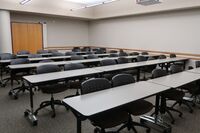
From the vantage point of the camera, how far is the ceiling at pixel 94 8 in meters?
6.51

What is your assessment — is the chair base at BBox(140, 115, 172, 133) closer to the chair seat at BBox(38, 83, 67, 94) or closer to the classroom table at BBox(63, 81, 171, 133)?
the classroom table at BBox(63, 81, 171, 133)

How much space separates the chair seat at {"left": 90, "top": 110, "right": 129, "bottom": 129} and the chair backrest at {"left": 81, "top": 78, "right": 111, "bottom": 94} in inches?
15.3

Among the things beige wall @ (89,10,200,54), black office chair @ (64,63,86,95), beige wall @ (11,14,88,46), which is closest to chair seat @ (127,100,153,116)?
black office chair @ (64,63,86,95)

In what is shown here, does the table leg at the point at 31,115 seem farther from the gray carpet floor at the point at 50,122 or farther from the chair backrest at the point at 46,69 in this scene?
the chair backrest at the point at 46,69

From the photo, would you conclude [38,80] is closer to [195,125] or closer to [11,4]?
[195,125]

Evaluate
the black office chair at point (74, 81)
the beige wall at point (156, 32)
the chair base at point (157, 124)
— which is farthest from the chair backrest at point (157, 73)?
the beige wall at point (156, 32)

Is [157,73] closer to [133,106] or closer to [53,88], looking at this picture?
[133,106]

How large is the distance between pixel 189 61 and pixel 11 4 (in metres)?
7.63

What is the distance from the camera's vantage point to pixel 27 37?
852cm

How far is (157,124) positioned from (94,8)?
8677mm

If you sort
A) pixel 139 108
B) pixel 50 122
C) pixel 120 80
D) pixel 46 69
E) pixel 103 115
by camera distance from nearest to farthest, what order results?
pixel 103 115, pixel 139 108, pixel 120 80, pixel 50 122, pixel 46 69

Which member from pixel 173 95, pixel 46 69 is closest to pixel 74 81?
pixel 46 69

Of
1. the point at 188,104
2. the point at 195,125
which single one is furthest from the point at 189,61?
the point at 195,125

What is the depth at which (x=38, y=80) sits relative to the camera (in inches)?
104
